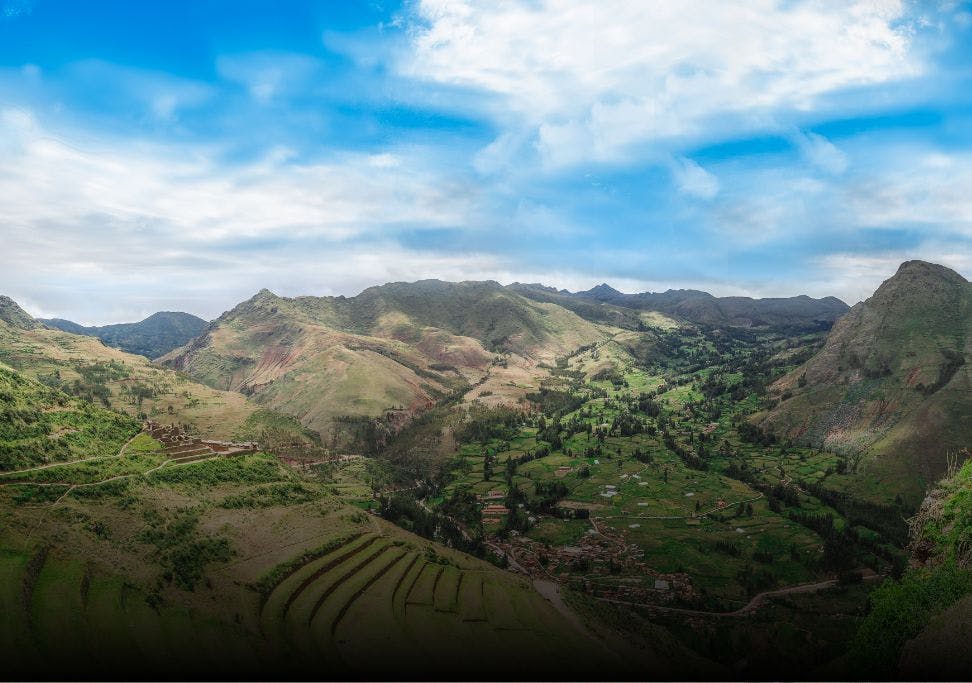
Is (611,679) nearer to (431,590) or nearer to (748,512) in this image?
(431,590)

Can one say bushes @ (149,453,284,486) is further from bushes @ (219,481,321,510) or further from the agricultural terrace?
the agricultural terrace

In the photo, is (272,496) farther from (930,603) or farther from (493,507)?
(930,603)

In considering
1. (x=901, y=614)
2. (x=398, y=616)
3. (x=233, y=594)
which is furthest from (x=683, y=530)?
(x=233, y=594)

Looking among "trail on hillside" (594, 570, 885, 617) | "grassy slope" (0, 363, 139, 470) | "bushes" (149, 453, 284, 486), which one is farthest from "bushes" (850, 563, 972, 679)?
"grassy slope" (0, 363, 139, 470)

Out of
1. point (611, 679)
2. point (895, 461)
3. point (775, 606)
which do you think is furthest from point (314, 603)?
point (895, 461)

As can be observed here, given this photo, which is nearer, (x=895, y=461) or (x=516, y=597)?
(x=516, y=597)

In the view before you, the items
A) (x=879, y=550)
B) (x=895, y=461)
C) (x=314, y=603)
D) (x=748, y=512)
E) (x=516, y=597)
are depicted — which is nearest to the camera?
(x=314, y=603)

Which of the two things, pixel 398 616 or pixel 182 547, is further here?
pixel 398 616

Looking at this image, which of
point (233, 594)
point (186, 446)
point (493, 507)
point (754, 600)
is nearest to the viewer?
point (233, 594)

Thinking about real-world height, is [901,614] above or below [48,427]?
below
